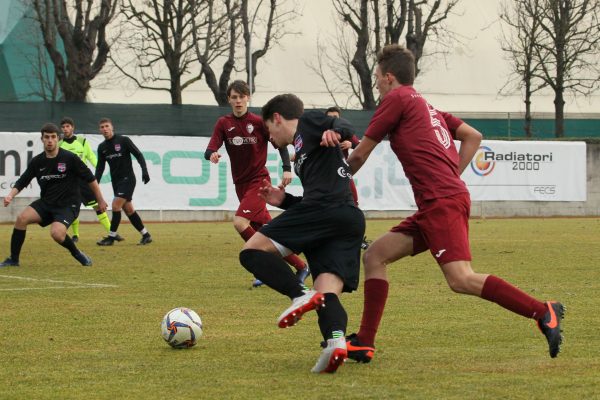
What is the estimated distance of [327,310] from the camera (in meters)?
6.79

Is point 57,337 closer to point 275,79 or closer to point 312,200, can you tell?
point 312,200

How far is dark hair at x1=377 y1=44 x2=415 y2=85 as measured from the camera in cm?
701

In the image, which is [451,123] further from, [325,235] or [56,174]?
[56,174]

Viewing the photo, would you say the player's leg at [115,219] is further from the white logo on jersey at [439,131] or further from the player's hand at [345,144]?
the white logo on jersey at [439,131]

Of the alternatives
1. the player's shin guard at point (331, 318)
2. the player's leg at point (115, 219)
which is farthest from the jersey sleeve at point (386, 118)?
the player's leg at point (115, 219)

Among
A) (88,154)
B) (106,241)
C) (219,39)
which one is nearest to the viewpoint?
(106,241)

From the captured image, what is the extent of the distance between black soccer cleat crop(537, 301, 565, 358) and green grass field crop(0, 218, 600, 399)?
0.16 m

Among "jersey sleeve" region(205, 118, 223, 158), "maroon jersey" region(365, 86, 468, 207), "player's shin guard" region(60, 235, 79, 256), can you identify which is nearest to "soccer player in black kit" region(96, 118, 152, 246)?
"player's shin guard" region(60, 235, 79, 256)

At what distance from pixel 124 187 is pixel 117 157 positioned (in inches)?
22.3

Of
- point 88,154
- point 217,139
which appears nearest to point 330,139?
point 217,139

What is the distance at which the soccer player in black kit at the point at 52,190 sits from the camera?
14984 millimetres

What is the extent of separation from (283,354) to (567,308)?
344 cm

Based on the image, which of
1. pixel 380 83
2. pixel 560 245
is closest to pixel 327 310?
pixel 380 83

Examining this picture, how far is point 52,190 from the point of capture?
15.1 meters
